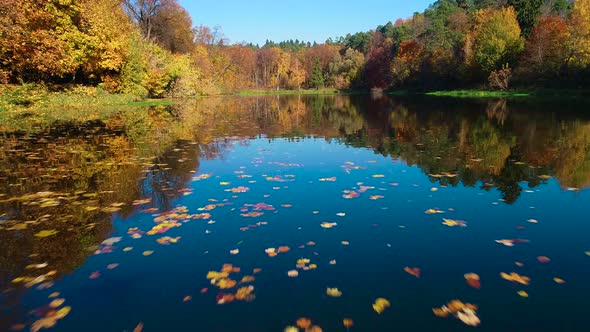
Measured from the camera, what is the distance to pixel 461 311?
3.55 m

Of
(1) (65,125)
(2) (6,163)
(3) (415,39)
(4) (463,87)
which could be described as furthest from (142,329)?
(3) (415,39)

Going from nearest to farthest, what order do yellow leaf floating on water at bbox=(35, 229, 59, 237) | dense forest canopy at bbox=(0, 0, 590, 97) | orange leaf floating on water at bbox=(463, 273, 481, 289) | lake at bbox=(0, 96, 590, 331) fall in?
lake at bbox=(0, 96, 590, 331) → orange leaf floating on water at bbox=(463, 273, 481, 289) → yellow leaf floating on water at bbox=(35, 229, 59, 237) → dense forest canopy at bbox=(0, 0, 590, 97)

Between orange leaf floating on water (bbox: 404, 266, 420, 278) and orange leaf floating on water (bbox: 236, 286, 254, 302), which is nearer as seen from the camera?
orange leaf floating on water (bbox: 236, 286, 254, 302)

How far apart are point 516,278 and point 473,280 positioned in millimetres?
502

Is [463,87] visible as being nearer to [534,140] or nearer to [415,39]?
[415,39]

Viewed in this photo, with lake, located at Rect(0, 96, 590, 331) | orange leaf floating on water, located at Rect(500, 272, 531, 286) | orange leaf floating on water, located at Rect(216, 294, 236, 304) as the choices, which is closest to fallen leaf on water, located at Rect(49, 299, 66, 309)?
lake, located at Rect(0, 96, 590, 331)

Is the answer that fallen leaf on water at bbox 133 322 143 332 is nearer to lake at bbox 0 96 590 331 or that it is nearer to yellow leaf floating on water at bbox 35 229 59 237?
lake at bbox 0 96 590 331

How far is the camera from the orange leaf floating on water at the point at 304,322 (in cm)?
336

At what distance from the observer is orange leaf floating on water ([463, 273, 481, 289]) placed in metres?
3.98

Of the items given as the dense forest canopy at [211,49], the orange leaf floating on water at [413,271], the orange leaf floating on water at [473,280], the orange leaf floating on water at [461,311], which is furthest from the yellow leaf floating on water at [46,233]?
the dense forest canopy at [211,49]

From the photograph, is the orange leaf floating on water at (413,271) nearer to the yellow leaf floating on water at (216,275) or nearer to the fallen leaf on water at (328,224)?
the fallen leaf on water at (328,224)

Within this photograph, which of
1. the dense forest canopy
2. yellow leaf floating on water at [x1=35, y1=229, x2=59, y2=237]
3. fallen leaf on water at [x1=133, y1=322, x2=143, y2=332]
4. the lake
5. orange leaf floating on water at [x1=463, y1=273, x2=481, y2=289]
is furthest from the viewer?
the dense forest canopy

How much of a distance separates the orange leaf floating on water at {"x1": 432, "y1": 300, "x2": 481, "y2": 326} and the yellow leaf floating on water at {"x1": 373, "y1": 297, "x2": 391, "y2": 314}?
17.8 inches

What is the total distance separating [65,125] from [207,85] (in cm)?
4852
